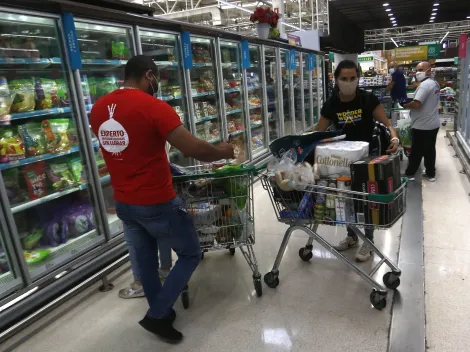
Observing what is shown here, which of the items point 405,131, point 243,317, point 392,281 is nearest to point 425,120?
point 405,131

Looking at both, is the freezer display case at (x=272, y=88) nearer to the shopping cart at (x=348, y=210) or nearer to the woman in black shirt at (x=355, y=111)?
the woman in black shirt at (x=355, y=111)

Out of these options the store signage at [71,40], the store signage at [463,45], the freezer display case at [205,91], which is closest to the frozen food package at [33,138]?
the store signage at [71,40]

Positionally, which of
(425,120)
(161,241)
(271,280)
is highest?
(425,120)

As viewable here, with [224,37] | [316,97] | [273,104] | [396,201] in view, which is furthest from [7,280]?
[316,97]

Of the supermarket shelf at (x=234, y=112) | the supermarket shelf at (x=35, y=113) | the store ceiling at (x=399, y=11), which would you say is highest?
the store ceiling at (x=399, y=11)

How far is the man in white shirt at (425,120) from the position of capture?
4.90 m

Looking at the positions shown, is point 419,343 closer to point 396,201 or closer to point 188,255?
point 396,201

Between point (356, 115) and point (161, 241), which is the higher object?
point (356, 115)

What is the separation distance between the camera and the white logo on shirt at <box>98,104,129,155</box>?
1.90 m

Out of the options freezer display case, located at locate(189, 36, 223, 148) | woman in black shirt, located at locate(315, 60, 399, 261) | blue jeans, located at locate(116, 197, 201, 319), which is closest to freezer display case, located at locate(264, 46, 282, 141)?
freezer display case, located at locate(189, 36, 223, 148)

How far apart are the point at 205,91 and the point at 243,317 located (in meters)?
3.26

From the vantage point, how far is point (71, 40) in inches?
108

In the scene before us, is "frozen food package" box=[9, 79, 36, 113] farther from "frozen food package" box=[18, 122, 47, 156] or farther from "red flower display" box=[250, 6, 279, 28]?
"red flower display" box=[250, 6, 279, 28]

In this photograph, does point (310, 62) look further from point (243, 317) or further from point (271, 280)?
point (243, 317)
